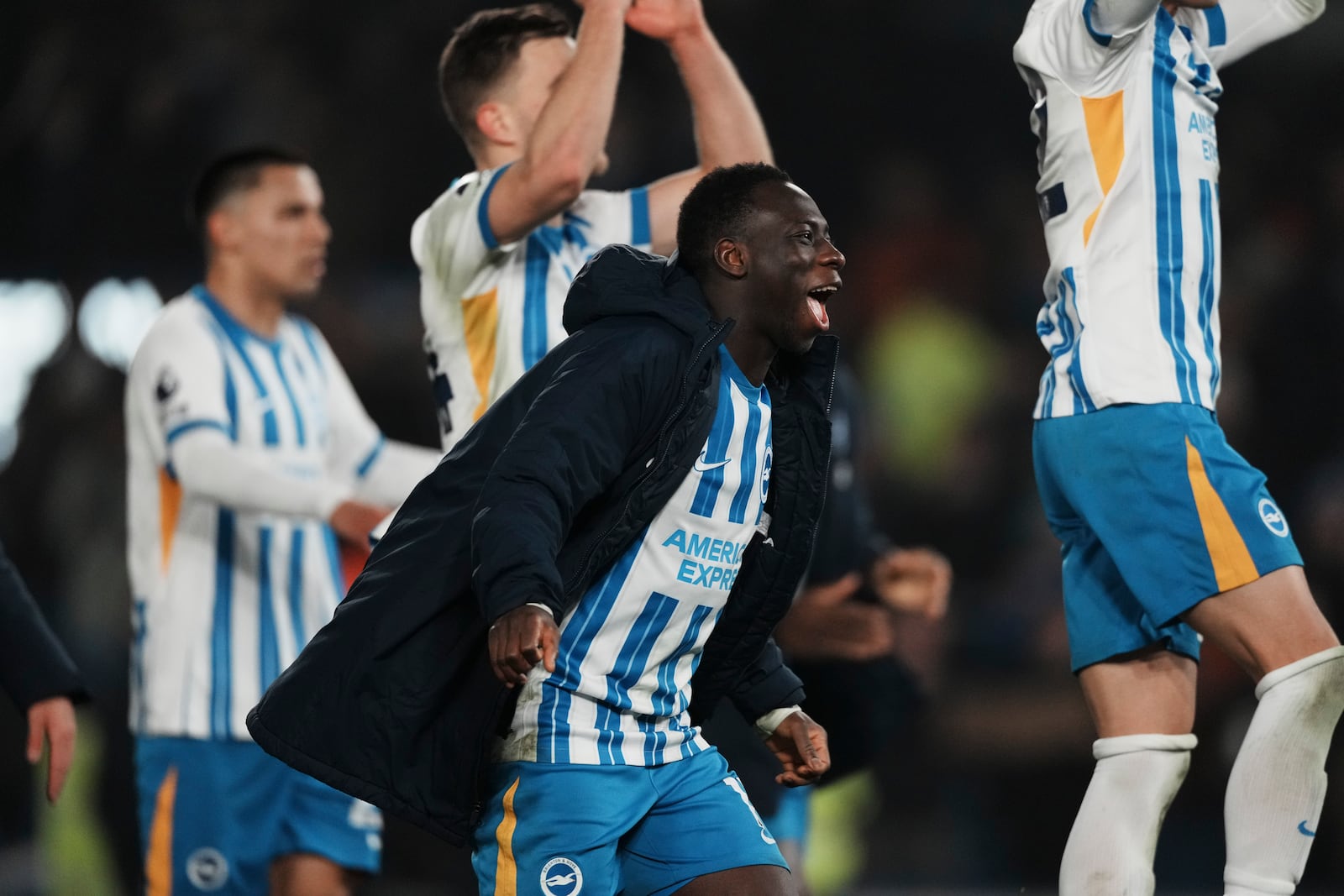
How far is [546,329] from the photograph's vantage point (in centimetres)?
339

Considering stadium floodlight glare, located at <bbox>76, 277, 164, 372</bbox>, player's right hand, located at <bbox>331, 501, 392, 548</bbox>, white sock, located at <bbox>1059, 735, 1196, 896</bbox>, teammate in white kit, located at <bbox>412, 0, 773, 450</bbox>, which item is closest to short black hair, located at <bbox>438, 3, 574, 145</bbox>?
teammate in white kit, located at <bbox>412, 0, 773, 450</bbox>

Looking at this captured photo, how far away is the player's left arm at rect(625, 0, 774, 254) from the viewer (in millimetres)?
3496

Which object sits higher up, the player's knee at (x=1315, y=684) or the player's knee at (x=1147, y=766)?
the player's knee at (x=1315, y=684)

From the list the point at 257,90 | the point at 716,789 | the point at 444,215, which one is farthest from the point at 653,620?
the point at 257,90

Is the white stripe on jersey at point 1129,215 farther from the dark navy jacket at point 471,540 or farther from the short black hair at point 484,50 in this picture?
the short black hair at point 484,50

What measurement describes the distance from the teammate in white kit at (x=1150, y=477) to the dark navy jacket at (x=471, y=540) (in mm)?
851

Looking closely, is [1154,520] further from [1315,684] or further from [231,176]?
[231,176]

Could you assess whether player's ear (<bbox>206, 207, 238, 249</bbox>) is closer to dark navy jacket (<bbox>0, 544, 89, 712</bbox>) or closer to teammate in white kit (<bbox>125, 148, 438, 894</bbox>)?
teammate in white kit (<bbox>125, 148, 438, 894</bbox>)

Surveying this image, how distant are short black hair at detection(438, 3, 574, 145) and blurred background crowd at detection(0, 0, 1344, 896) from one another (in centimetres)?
266

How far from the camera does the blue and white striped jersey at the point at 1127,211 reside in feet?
9.27

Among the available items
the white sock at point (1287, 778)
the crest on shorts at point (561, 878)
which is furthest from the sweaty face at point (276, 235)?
the white sock at point (1287, 778)

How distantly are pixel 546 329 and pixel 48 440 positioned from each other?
367cm

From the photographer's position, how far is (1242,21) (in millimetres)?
3109

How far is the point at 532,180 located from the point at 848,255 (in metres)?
3.39
